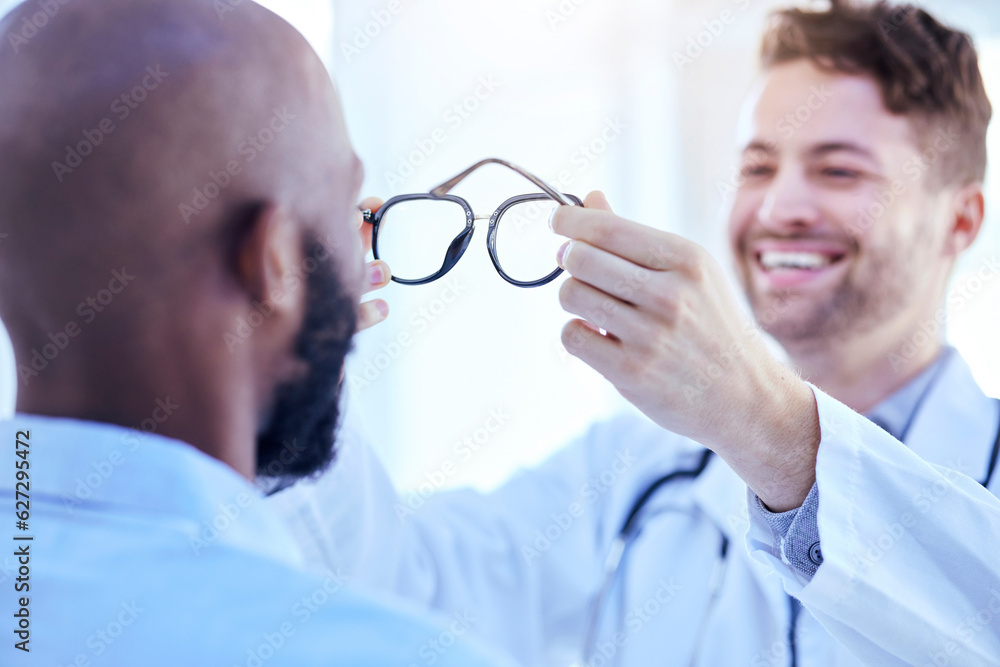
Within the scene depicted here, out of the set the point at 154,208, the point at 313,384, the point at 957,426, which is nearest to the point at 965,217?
the point at 957,426

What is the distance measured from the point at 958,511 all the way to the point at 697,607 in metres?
0.59

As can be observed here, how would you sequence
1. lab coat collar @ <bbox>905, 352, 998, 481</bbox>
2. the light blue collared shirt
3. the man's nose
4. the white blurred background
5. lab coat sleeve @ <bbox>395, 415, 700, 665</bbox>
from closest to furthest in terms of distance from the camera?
the light blue collared shirt < lab coat collar @ <bbox>905, 352, 998, 481</bbox> < lab coat sleeve @ <bbox>395, 415, 700, 665</bbox> < the man's nose < the white blurred background

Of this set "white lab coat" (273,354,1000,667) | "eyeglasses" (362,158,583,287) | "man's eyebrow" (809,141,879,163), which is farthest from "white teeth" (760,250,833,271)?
"eyeglasses" (362,158,583,287)

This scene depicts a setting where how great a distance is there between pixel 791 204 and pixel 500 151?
0.98 meters

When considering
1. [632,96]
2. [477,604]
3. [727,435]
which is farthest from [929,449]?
[632,96]

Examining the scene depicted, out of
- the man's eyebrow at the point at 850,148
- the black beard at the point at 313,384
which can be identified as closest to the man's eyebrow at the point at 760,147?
the man's eyebrow at the point at 850,148

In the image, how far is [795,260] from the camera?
60.4 inches

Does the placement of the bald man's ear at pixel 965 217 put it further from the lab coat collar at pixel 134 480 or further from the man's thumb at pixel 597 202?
the lab coat collar at pixel 134 480

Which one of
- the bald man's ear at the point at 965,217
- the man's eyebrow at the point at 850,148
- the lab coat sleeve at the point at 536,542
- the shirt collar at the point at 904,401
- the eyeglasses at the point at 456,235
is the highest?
the man's eyebrow at the point at 850,148

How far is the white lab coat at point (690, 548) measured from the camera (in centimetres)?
79

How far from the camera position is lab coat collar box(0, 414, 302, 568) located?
0.63m

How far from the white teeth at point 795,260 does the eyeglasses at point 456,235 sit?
710 mm

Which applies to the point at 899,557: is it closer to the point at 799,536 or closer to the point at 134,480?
the point at 799,536

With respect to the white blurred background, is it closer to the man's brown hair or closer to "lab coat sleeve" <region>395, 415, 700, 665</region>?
"lab coat sleeve" <region>395, 415, 700, 665</region>
